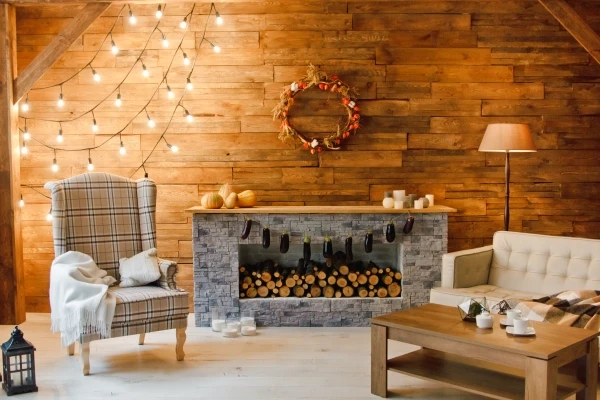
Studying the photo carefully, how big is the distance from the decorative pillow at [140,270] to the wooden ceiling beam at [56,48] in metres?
1.69

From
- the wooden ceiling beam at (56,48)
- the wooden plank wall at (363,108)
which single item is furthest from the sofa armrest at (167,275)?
the wooden ceiling beam at (56,48)

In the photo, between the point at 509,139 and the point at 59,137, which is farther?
the point at 59,137

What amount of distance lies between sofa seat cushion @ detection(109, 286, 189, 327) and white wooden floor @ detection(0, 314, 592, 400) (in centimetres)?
32

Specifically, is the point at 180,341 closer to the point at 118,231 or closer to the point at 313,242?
the point at 118,231

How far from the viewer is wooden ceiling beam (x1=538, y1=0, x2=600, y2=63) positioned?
195 inches

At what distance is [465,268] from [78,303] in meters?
2.47

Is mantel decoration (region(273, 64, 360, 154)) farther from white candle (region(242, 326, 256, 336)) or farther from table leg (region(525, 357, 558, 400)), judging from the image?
table leg (region(525, 357, 558, 400))

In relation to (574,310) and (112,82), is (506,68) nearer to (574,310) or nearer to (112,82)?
(574,310)

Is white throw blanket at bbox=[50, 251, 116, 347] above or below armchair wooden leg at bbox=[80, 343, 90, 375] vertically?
above

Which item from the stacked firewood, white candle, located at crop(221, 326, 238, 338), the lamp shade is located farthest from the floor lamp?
white candle, located at crop(221, 326, 238, 338)

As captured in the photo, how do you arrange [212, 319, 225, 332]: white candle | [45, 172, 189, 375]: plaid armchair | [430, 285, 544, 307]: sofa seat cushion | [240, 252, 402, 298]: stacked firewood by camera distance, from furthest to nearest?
[240, 252, 402, 298]: stacked firewood < [212, 319, 225, 332]: white candle < [430, 285, 544, 307]: sofa seat cushion < [45, 172, 189, 375]: plaid armchair

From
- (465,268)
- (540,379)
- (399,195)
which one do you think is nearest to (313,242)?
(399,195)

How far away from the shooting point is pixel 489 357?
3.16m

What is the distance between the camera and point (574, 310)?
3.78 meters
